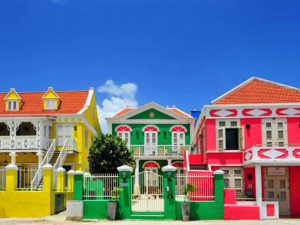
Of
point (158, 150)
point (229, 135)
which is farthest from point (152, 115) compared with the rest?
point (229, 135)

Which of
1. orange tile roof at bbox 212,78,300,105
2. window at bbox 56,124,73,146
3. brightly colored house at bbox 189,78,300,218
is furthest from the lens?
window at bbox 56,124,73,146

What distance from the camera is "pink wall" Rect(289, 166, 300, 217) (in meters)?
20.5

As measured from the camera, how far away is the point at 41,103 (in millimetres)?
29062

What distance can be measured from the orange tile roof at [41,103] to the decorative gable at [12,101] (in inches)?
16.1

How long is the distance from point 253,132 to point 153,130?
37.2ft

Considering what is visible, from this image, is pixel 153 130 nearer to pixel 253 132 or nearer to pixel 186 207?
pixel 253 132

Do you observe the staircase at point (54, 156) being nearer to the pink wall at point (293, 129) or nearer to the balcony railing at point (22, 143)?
the balcony railing at point (22, 143)

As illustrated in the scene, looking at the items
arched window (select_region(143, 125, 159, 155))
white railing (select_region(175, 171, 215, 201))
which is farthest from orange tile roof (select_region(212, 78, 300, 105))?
arched window (select_region(143, 125, 159, 155))

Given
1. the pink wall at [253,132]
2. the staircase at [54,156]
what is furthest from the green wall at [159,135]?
the pink wall at [253,132]

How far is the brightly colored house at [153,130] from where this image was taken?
30703 mm

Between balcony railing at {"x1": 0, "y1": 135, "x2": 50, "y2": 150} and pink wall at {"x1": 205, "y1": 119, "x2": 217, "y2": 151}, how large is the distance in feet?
34.8

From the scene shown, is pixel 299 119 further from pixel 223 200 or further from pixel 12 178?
pixel 12 178

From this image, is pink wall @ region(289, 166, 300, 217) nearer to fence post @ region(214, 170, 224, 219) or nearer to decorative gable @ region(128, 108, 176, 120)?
fence post @ region(214, 170, 224, 219)

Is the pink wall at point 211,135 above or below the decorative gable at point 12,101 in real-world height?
below
